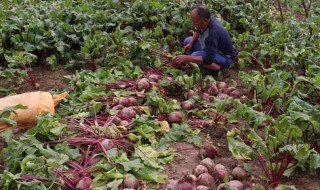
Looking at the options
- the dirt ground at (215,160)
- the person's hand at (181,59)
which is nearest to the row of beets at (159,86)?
the dirt ground at (215,160)

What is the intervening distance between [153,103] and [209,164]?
1236 millimetres

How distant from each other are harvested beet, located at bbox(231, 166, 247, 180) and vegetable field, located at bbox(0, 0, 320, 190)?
0.04 ft

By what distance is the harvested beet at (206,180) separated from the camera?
142 inches

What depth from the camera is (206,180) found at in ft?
11.8

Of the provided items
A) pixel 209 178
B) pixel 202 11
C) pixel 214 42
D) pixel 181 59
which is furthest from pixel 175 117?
pixel 202 11

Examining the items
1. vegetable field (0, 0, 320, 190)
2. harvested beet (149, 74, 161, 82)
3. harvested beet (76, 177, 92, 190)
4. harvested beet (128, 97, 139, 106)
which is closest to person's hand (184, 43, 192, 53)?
vegetable field (0, 0, 320, 190)

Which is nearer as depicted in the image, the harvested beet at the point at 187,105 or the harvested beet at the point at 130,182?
the harvested beet at the point at 130,182

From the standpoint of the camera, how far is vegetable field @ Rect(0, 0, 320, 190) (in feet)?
12.3

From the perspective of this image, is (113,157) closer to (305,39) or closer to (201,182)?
(201,182)

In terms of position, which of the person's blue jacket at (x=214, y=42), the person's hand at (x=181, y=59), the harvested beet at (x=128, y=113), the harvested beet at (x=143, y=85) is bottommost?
the harvested beet at (x=128, y=113)

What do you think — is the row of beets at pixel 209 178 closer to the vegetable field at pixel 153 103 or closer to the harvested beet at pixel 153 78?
the vegetable field at pixel 153 103

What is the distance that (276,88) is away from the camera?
186 inches

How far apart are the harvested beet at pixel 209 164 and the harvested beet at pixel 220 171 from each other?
43 millimetres

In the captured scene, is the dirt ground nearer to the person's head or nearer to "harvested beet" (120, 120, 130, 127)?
"harvested beet" (120, 120, 130, 127)
